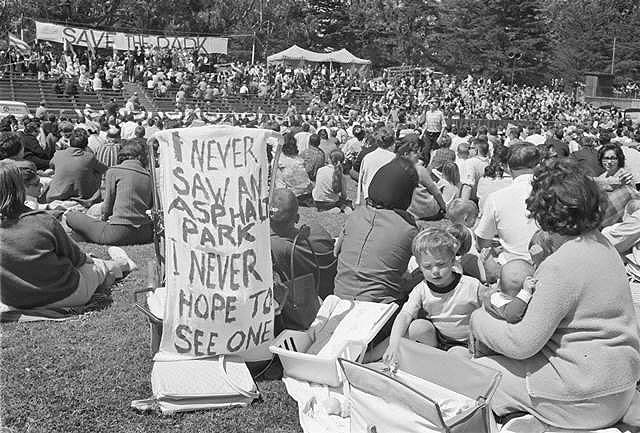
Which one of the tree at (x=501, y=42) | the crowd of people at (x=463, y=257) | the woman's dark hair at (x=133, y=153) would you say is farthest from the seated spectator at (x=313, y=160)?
the tree at (x=501, y=42)

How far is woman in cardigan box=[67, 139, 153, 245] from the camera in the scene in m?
7.20

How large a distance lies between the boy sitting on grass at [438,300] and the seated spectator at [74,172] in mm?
5990

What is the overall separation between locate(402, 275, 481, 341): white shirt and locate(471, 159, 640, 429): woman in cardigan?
83 centimetres

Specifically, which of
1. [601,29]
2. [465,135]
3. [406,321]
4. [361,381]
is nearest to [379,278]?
[406,321]

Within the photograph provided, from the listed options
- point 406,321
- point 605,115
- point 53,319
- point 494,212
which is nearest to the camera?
point 406,321

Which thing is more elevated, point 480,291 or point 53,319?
point 480,291

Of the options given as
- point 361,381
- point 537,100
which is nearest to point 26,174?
point 361,381

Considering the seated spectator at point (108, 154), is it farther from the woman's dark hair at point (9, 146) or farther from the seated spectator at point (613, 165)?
the seated spectator at point (613, 165)

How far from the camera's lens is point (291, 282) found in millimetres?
4535

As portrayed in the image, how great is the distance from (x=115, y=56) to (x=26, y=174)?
30.4m

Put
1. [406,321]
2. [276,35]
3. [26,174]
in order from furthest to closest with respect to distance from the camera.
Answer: [276,35] → [26,174] → [406,321]

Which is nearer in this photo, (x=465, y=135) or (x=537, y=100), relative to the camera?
(x=465, y=135)

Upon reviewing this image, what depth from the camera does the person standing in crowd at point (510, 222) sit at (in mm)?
5383

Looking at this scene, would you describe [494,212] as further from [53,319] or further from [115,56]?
[115,56]
